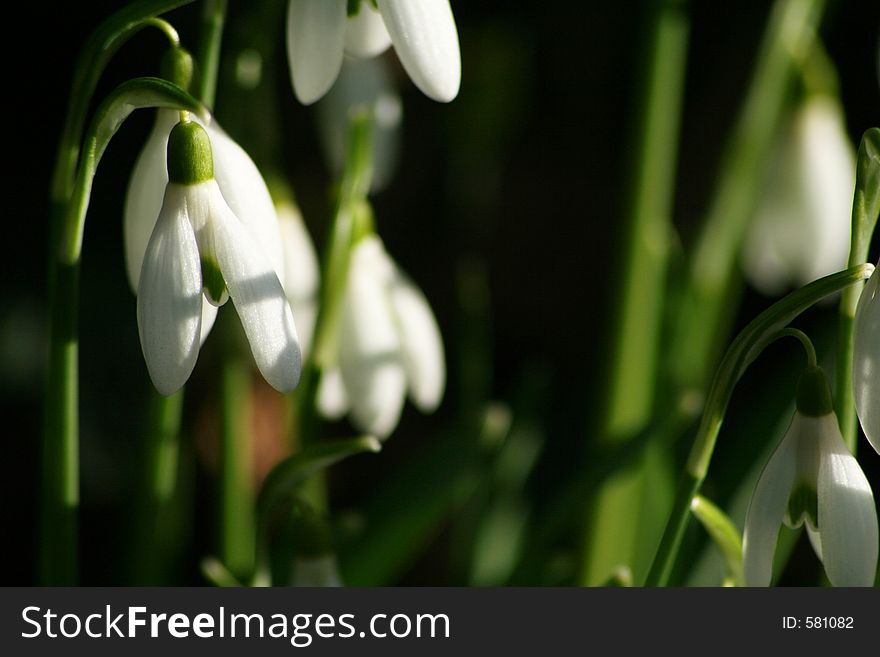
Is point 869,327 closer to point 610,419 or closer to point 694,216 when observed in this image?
point 610,419

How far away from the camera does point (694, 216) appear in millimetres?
1963

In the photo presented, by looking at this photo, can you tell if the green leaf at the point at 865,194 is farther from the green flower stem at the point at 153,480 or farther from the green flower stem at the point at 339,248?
the green flower stem at the point at 153,480

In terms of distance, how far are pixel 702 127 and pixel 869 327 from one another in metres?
1.40

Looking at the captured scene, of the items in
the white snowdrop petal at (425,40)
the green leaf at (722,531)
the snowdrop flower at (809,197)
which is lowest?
the green leaf at (722,531)

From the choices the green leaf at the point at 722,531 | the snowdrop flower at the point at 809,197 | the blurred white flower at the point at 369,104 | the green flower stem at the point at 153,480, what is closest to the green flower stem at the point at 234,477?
the green flower stem at the point at 153,480

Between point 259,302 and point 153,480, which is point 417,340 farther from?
point 259,302

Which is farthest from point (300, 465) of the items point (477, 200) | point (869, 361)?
point (477, 200)

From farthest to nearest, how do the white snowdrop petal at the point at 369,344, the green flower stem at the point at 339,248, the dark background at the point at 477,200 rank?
1. the dark background at the point at 477,200
2. the white snowdrop petal at the point at 369,344
3. the green flower stem at the point at 339,248

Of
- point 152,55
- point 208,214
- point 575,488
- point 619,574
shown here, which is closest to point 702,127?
point 152,55

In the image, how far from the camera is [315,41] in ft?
2.28

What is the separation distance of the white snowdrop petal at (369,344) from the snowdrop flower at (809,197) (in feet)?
1.46

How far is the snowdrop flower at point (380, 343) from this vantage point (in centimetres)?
95

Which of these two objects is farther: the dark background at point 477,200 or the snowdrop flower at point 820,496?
the dark background at point 477,200

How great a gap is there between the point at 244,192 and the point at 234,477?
0.43 m
